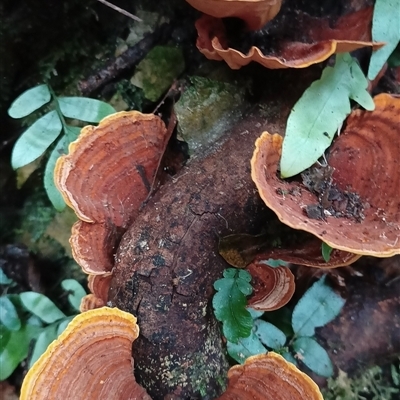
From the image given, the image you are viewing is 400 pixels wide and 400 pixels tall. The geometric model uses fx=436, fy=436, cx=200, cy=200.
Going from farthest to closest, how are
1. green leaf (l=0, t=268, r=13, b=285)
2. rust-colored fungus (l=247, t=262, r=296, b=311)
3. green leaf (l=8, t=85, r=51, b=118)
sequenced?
green leaf (l=0, t=268, r=13, b=285)
green leaf (l=8, t=85, r=51, b=118)
rust-colored fungus (l=247, t=262, r=296, b=311)

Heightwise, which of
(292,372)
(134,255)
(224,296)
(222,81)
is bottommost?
(292,372)

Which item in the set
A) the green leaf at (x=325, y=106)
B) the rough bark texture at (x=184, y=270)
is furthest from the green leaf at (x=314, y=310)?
the green leaf at (x=325, y=106)

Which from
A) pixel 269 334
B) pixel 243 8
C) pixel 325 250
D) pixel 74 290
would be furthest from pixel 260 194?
pixel 74 290

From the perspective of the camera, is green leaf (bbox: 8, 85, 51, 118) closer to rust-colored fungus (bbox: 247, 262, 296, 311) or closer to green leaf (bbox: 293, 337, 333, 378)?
rust-colored fungus (bbox: 247, 262, 296, 311)

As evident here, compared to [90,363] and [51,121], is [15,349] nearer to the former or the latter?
[90,363]

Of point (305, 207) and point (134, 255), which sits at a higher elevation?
point (305, 207)

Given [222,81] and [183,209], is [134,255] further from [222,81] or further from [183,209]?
[222,81]

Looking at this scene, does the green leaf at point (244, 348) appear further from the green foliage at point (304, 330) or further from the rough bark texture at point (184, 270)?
the rough bark texture at point (184, 270)

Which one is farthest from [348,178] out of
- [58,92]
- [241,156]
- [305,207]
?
[58,92]

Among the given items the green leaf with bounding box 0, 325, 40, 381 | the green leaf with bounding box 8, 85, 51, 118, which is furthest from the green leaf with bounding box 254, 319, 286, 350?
the green leaf with bounding box 8, 85, 51, 118
